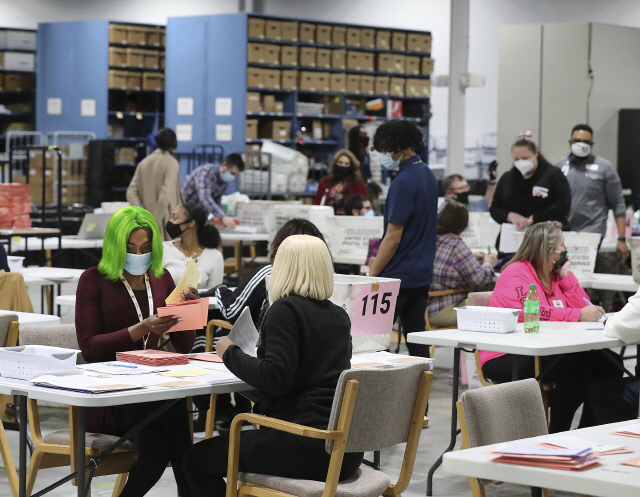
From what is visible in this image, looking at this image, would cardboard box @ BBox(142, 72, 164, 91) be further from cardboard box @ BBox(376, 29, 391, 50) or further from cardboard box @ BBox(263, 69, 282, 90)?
cardboard box @ BBox(376, 29, 391, 50)

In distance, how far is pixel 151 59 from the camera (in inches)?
531

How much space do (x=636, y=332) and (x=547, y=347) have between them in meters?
0.35

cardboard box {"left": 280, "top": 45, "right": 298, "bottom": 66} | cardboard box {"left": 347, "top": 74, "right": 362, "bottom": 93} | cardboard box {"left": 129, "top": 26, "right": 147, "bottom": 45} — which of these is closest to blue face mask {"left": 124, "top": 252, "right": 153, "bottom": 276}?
cardboard box {"left": 280, "top": 45, "right": 298, "bottom": 66}

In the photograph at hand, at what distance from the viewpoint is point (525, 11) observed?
53.1 ft

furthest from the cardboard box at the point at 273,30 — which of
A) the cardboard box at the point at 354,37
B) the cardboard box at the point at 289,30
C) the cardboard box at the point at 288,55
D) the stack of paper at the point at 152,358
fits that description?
the stack of paper at the point at 152,358

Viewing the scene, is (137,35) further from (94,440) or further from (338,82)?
(94,440)

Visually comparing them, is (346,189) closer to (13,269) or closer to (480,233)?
(480,233)

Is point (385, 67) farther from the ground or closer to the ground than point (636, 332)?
farther from the ground

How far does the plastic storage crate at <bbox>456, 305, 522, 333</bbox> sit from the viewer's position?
4293 millimetres

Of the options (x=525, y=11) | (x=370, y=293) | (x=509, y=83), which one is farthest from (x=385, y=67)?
(x=370, y=293)

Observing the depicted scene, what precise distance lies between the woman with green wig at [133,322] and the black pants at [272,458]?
28 centimetres

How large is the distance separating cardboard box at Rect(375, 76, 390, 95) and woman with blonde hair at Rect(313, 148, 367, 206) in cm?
555

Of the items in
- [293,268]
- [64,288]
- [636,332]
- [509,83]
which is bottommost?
[64,288]

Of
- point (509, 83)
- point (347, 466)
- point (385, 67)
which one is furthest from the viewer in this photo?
point (385, 67)
